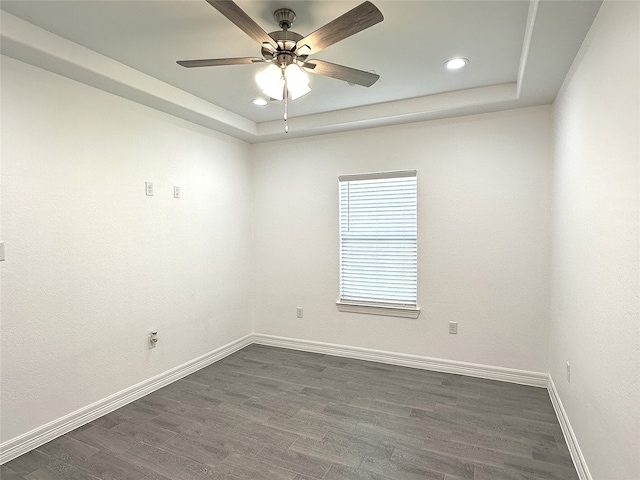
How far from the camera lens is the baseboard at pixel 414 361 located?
3.42 meters

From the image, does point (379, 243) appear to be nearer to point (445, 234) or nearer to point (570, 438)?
point (445, 234)

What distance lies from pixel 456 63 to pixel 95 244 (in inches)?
121

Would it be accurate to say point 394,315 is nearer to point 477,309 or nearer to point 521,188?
point 477,309

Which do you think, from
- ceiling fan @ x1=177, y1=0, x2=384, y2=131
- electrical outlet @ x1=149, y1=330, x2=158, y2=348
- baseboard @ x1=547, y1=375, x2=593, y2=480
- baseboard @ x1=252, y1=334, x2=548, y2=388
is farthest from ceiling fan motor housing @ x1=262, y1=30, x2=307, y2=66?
baseboard @ x1=252, y1=334, x2=548, y2=388

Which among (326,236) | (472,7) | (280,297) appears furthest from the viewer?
(280,297)

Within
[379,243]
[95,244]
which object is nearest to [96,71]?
[95,244]

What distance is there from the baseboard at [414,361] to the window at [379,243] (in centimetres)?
45

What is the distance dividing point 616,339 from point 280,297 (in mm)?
3455

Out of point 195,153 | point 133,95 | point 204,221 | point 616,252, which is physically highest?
point 133,95

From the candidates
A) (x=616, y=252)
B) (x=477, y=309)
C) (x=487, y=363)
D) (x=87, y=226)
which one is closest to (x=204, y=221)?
(x=87, y=226)

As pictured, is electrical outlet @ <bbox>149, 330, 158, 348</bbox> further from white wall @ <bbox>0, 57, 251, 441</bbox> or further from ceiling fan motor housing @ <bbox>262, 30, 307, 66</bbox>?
ceiling fan motor housing @ <bbox>262, 30, 307, 66</bbox>

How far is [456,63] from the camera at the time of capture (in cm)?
277

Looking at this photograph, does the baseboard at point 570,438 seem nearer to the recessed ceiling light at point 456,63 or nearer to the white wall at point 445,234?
the white wall at point 445,234

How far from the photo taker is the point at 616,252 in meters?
1.62
